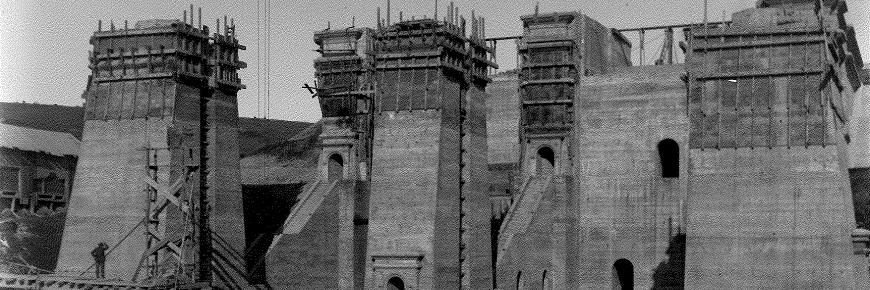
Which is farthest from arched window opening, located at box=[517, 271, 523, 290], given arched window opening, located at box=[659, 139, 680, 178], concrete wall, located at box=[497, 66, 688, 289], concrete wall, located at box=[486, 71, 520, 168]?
arched window opening, located at box=[659, 139, 680, 178]

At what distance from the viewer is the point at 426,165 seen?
48.4 m

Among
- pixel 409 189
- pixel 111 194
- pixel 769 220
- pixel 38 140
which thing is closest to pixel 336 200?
pixel 409 189

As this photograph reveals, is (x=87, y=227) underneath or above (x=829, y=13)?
underneath

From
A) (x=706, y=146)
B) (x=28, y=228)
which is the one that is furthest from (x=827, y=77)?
(x=28, y=228)

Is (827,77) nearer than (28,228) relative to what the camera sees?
Yes

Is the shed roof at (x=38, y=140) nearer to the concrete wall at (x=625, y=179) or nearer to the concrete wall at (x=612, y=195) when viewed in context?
the concrete wall at (x=612, y=195)

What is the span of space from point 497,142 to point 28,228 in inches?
847

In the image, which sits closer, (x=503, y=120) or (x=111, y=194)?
(x=111, y=194)

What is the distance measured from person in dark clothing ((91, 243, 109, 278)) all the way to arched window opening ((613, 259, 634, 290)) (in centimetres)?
2095

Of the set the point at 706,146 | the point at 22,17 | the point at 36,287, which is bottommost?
the point at 36,287

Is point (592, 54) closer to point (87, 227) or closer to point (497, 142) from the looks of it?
point (497, 142)

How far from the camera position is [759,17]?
52438 millimetres

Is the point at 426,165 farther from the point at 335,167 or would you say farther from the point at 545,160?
the point at 545,160

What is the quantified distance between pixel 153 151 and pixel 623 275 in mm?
20335
